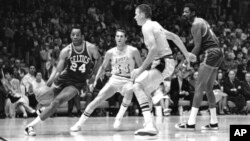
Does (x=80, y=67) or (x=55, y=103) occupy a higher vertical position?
(x=80, y=67)

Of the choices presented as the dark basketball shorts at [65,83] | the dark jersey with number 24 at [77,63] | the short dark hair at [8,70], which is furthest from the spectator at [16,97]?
the dark jersey with number 24 at [77,63]

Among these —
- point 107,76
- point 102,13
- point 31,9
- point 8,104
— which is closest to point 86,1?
point 102,13

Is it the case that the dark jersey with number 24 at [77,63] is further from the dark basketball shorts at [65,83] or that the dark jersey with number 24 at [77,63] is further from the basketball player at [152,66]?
the basketball player at [152,66]

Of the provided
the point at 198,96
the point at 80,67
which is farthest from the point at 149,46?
the point at 198,96

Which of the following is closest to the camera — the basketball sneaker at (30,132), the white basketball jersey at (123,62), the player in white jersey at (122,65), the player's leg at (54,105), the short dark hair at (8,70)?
the basketball sneaker at (30,132)

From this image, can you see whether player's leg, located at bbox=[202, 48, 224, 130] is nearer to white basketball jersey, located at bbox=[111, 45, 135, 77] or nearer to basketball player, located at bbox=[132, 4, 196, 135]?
basketball player, located at bbox=[132, 4, 196, 135]

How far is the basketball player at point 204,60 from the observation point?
32.8 feet

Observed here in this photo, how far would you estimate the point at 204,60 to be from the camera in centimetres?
1017

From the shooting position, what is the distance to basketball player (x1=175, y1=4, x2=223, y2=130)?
10008mm

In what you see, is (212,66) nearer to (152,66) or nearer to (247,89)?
(152,66)

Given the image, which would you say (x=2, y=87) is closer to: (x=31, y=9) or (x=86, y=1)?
(x=31, y=9)

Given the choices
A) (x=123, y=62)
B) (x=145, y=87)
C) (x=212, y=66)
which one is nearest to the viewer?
(x=145, y=87)

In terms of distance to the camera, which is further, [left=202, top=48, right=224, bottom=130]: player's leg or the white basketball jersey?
the white basketball jersey

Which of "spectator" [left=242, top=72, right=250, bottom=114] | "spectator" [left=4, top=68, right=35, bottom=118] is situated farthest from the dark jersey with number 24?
"spectator" [left=242, top=72, right=250, bottom=114]
